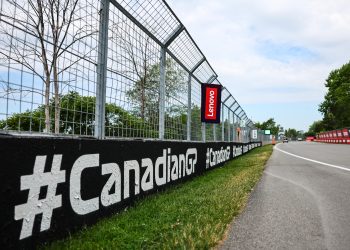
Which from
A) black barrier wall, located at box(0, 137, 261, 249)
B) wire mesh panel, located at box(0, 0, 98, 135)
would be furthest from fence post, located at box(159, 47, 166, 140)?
wire mesh panel, located at box(0, 0, 98, 135)

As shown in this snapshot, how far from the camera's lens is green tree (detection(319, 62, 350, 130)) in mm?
73062

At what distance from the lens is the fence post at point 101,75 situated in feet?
13.1

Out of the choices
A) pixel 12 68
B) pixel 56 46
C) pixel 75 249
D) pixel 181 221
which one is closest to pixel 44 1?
pixel 56 46

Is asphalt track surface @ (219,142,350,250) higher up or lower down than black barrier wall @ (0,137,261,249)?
lower down

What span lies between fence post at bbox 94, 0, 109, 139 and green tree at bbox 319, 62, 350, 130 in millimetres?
75165

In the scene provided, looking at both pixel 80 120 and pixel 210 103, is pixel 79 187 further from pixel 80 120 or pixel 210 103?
pixel 210 103

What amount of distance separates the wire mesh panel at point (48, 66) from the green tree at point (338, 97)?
75567mm

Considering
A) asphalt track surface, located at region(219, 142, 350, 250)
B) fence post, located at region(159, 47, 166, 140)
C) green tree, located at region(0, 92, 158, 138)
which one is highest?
fence post, located at region(159, 47, 166, 140)

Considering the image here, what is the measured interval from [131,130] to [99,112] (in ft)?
3.21

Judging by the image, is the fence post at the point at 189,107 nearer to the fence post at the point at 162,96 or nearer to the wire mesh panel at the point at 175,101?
the wire mesh panel at the point at 175,101

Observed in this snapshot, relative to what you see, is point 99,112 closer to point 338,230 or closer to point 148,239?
point 148,239

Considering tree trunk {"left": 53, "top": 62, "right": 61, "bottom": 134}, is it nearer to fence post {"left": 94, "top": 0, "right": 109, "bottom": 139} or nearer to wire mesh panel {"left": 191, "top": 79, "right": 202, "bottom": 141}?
fence post {"left": 94, "top": 0, "right": 109, "bottom": 139}

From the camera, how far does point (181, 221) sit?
390cm

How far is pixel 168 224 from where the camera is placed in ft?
12.4
